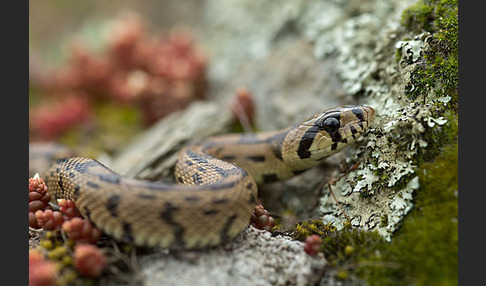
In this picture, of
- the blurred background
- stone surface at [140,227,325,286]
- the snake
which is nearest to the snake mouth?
the snake

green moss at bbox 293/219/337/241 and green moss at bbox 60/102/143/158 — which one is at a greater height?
green moss at bbox 60/102/143/158

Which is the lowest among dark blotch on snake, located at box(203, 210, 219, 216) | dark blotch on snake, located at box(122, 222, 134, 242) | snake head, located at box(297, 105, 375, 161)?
snake head, located at box(297, 105, 375, 161)

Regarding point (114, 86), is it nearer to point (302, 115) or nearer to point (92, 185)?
point (302, 115)

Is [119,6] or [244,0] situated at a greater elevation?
[119,6]

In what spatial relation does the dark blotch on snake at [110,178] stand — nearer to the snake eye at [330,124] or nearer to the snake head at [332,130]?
the snake head at [332,130]

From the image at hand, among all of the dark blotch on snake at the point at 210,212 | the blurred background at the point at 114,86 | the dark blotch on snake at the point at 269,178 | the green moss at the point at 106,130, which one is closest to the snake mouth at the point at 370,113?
the dark blotch on snake at the point at 269,178

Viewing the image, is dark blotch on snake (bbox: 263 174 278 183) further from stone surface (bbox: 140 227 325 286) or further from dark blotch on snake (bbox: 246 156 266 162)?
stone surface (bbox: 140 227 325 286)

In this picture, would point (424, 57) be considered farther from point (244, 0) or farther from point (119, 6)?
point (119, 6)

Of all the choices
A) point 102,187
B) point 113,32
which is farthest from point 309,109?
point 113,32
